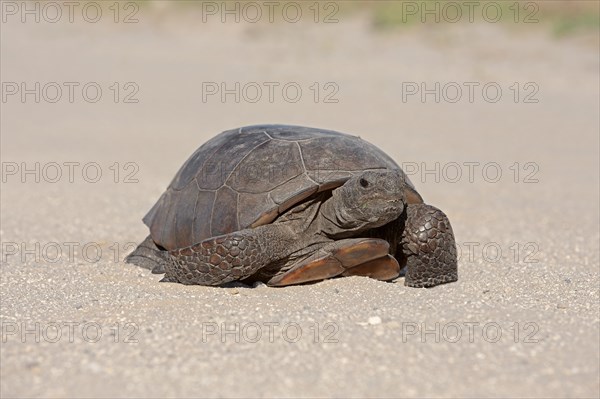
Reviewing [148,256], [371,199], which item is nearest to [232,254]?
[371,199]

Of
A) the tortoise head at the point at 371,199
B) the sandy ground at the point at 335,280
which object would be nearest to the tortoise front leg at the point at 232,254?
the sandy ground at the point at 335,280

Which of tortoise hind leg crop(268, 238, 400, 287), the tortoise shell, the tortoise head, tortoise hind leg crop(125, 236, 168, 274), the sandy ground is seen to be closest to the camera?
the sandy ground

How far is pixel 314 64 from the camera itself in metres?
20.1

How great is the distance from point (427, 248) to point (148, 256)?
2.07 m

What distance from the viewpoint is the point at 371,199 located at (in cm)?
521

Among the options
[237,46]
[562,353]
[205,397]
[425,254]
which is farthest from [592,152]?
[237,46]

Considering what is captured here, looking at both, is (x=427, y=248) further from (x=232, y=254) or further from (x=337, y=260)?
(x=232, y=254)

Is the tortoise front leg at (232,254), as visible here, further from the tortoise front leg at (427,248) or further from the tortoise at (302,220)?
the tortoise front leg at (427,248)

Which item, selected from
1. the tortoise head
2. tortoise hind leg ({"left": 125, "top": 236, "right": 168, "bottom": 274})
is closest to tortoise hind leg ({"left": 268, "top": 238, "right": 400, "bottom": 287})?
the tortoise head

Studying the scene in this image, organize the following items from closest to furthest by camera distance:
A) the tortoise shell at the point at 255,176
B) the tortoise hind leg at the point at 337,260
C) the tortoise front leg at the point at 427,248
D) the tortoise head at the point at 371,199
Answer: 1. the tortoise head at the point at 371,199
2. the tortoise hind leg at the point at 337,260
3. the tortoise shell at the point at 255,176
4. the tortoise front leg at the point at 427,248

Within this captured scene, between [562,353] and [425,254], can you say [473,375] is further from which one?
[425,254]

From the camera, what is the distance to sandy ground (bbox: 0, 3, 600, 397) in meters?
3.91

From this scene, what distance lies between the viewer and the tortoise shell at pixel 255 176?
5.41 meters

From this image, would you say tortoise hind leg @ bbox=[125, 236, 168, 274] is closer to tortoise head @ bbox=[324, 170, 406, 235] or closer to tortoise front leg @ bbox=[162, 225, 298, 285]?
tortoise front leg @ bbox=[162, 225, 298, 285]
